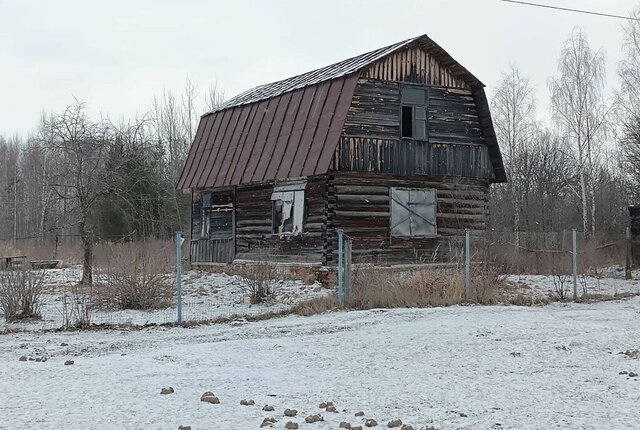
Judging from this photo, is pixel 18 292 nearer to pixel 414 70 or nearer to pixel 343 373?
pixel 343 373

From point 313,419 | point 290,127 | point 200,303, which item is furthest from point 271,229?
point 313,419

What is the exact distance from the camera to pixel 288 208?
2144cm

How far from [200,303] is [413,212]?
7867 millimetres

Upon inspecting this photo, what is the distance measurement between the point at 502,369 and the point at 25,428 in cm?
517

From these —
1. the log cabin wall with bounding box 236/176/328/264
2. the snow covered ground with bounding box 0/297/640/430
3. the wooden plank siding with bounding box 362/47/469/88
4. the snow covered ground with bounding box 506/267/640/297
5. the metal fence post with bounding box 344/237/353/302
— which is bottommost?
the snow covered ground with bounding box 0/297/640/430

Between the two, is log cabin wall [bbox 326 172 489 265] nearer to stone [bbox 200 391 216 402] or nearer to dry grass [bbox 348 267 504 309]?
dry grass [bbox 348 267 504 309]

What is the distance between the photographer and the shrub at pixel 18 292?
1281cm

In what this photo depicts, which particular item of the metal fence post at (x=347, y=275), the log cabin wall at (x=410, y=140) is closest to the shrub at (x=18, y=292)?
the metal fence post at (x=347, y=275)

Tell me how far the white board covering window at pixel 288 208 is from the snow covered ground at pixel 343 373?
28.5 ft

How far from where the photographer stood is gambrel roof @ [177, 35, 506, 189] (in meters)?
19.5

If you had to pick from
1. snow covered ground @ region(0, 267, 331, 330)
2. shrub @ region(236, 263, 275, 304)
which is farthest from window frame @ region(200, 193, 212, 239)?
shrub @ region(236, 263, 275, 304)

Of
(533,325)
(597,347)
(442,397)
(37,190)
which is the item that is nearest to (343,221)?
(533,325)

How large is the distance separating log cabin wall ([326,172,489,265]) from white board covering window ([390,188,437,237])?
0.16m

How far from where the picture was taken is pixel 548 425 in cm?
580
